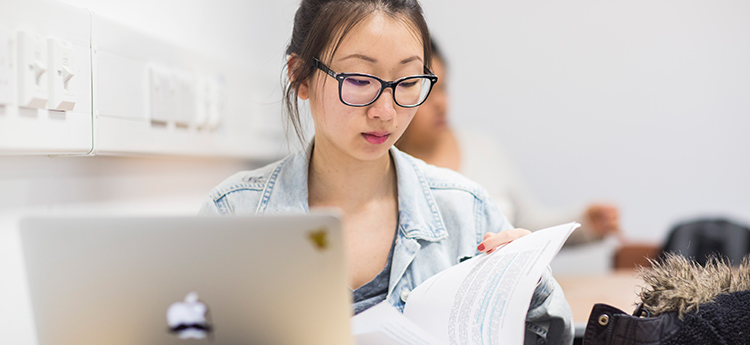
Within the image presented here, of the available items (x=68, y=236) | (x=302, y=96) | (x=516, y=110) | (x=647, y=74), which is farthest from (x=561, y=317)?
(x=647, y=74)

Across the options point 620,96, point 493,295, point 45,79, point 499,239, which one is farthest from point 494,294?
point 620,96

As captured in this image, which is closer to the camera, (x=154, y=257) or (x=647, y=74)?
(x=154, y=257)

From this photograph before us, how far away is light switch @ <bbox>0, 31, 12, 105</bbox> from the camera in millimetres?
793

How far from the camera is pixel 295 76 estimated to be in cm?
106

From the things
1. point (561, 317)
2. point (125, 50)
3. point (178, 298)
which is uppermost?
point (125, 50)

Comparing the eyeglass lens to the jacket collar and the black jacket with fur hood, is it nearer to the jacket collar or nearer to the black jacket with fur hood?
the jacket collar

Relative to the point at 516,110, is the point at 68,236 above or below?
below

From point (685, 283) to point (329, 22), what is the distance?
26.0 inches

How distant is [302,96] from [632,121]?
202cm

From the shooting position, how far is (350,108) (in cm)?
97

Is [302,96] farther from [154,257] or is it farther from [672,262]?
[672,262]

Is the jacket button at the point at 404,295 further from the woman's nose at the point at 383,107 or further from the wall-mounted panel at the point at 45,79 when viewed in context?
the wall-mounted panel at the point at 45,79

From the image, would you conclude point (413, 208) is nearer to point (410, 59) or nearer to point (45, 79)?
point (410, 59)

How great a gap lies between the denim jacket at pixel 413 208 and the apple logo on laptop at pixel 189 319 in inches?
16.7
